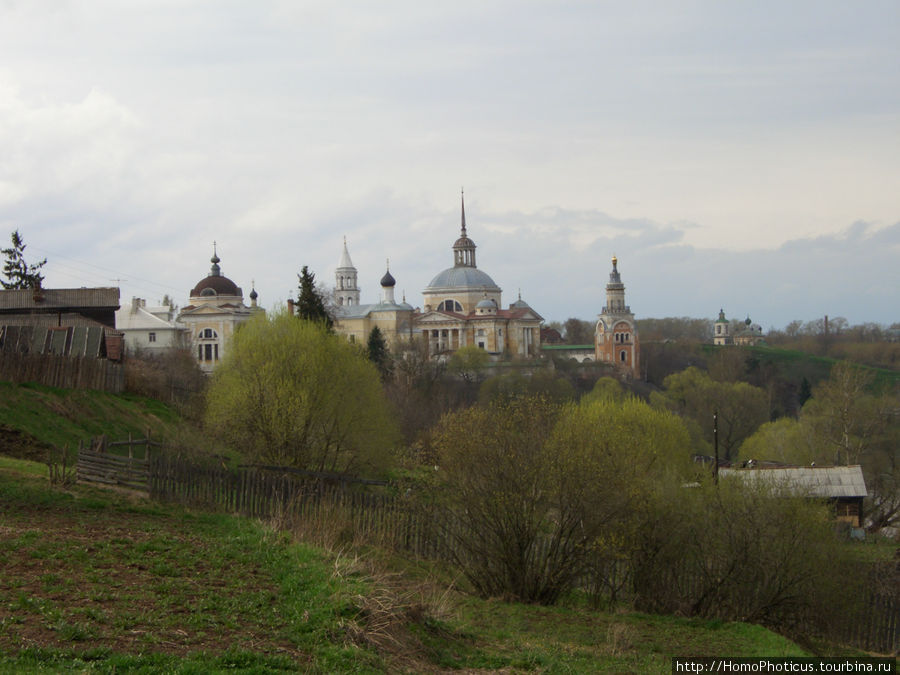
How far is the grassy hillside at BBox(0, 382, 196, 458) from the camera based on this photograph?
18.9 metres

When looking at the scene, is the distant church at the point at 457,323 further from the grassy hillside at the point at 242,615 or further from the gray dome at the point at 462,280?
the grassy hillside at the point at 242,615

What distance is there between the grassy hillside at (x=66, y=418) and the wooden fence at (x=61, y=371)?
28 cm

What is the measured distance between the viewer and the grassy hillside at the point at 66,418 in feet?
62.0

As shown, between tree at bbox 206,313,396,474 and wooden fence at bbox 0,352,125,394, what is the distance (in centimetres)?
277

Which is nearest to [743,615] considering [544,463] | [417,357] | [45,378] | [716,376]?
[544,463]

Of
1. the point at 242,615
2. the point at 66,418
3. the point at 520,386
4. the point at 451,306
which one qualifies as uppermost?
the point at 451,306

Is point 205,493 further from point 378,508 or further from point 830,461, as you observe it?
point 830,461

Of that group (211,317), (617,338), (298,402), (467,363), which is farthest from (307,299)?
(617,338)

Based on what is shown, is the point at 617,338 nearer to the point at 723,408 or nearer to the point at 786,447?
the point at 723,408

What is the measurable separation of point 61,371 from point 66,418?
2044 mm

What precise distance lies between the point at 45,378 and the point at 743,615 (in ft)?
53.0

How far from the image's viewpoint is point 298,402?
2378 cm

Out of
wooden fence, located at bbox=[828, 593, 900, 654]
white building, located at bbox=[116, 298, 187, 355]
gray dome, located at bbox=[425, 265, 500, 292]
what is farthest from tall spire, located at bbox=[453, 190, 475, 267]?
wooden fence, located at bbox=[828, 593, 900, 654]

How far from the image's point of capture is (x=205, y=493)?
15602 mm
